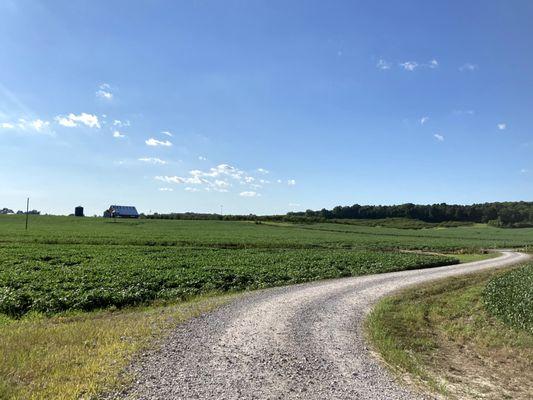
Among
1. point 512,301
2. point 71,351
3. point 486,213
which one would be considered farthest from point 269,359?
point 486,213

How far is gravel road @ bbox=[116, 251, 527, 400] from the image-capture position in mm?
8586

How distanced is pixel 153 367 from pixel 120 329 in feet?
12.3

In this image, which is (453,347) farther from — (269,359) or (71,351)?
(71,351)

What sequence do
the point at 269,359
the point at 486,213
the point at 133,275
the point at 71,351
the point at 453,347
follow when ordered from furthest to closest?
the point at 486,213 → the point at 133,275 → the point at 453,347 → the point at 269,359 → the point at 71,351

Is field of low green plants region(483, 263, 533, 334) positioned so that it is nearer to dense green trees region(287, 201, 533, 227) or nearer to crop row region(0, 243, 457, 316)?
crop row region(0, 243, 457, 316)

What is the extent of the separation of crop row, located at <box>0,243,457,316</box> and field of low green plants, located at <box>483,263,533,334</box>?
1035 centimetres

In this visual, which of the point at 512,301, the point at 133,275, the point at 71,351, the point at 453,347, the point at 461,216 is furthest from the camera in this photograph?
the point at 461,216

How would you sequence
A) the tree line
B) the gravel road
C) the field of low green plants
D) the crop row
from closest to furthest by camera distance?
the gravel road
the field of low green plants
the crop row
the tree line

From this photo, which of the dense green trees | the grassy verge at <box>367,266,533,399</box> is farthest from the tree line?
the grassy verge at <box>367,266,533,399</box>

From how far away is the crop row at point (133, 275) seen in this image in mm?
18953

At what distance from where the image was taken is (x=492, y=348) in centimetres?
1275

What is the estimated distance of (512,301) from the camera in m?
18.9

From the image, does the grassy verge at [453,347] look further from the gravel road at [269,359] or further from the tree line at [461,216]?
the tree line at [461,216]

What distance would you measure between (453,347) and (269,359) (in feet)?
20.0
